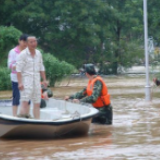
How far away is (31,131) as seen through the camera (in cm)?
1106

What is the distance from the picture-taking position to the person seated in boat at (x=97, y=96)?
40.2 ft

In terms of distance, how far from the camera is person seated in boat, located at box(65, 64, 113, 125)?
1227 centimetres

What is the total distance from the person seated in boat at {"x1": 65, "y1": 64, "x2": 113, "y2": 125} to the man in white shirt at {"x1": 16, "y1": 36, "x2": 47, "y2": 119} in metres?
1.27

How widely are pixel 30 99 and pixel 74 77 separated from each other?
2610 centimetres

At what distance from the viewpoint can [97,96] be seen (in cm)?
1226

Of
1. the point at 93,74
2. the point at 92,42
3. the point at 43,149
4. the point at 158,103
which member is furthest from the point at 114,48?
the point at 43,149

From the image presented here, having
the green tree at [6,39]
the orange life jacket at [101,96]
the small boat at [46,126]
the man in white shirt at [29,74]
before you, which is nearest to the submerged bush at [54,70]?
the green tree at [6,39]

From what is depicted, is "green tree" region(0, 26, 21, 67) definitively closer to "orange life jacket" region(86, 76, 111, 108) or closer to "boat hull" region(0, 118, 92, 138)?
"orange life jacket" region(86, 76, 111, 108)

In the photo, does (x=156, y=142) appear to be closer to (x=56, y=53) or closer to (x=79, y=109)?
(x=79, y=109)

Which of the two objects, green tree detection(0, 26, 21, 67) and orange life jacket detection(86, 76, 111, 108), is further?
green tree detection(0, 26, 21, 67)

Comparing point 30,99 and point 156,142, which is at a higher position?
point 30,99

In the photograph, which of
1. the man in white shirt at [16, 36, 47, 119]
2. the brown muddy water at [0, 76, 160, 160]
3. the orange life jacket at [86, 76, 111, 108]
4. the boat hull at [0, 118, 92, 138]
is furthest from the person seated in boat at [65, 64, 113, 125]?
the man in white shirt at [16, 36, 47, 119]

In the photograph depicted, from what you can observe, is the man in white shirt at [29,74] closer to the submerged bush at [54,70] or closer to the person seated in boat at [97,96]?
the person seated in boat at [97,96]

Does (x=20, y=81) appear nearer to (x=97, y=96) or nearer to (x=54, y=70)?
(x=97, y=96)
